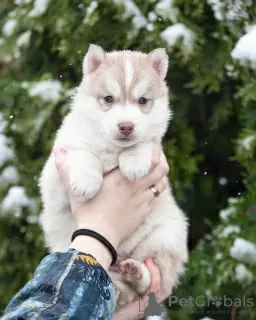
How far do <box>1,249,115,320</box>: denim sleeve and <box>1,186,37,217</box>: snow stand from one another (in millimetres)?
1551

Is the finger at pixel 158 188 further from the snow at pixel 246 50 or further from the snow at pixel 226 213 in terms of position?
the snow at pixel 246 50

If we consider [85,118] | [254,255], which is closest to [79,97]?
[85,118]

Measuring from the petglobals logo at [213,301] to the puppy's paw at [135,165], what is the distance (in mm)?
1078

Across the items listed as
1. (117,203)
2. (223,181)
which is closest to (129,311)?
(117,203)

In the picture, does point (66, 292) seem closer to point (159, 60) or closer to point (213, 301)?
point (159, 60)

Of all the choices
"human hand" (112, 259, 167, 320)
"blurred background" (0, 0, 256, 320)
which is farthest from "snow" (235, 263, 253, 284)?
"human hand" (112, 259, 167, 320)

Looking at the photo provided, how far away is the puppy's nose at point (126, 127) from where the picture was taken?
2006mm

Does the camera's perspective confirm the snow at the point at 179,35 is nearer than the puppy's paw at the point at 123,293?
No

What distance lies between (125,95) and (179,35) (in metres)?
0.65

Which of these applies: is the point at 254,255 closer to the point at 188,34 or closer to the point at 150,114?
the point at 150,114

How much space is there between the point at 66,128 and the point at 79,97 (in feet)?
0.50

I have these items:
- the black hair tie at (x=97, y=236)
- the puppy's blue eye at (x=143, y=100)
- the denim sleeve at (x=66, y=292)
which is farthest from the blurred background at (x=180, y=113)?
the denim sleeve at (x=66, y=292)

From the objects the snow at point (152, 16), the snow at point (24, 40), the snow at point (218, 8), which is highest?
the snow at point (152, 16)

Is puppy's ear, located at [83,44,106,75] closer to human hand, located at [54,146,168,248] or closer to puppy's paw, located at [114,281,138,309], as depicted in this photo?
human hand, located at [54,146,168,248]
